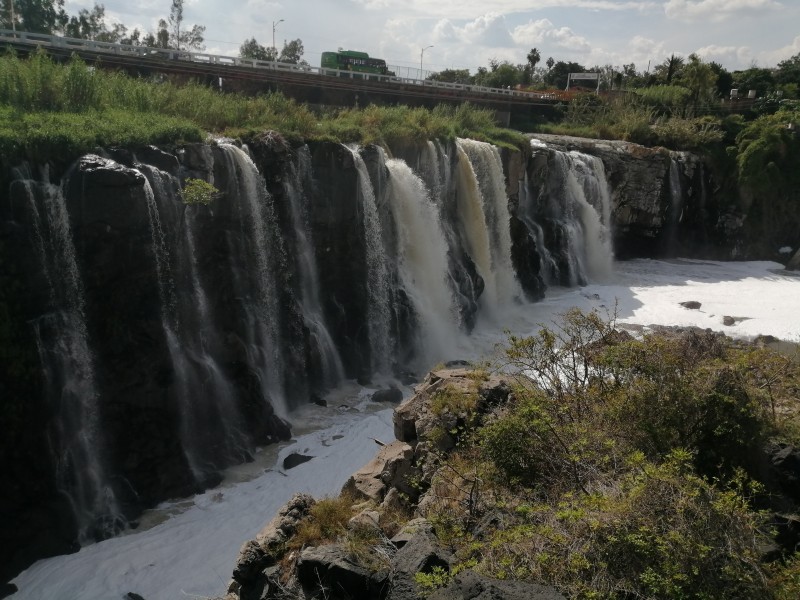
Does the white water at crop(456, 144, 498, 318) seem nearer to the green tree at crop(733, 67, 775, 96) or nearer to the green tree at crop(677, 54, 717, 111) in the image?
the green tree at crop(677, 54, 717, 111)

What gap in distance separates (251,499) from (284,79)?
22.6m

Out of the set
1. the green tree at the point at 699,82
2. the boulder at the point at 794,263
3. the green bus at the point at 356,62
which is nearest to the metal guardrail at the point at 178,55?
the green bus at the point at 356,62

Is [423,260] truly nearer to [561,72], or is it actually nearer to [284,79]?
[284,79]

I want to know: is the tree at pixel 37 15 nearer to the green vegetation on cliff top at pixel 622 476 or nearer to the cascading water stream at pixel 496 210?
the cascading water stream at pixel 496 210

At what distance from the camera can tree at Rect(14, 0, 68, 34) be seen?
40188 millimetres

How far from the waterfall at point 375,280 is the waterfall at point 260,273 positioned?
10.4ft

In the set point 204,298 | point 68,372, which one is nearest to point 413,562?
point 68,372

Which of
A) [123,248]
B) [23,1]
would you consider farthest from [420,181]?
[23,1]

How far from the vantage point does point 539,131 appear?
40.2 metres

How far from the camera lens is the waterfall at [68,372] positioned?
13.2 m

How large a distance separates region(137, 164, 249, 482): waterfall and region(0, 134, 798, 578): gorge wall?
5cm

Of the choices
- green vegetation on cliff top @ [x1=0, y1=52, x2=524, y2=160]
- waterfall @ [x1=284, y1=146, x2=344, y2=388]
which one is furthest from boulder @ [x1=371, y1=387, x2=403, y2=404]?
green vegetation on cliff top @ [x1=0, y1=52, x2=524, y2=160]

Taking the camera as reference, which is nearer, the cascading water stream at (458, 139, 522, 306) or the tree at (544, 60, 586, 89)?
the cascading water stream at (458, 139, 522, 306)

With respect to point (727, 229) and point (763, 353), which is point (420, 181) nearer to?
point (763, 353)
